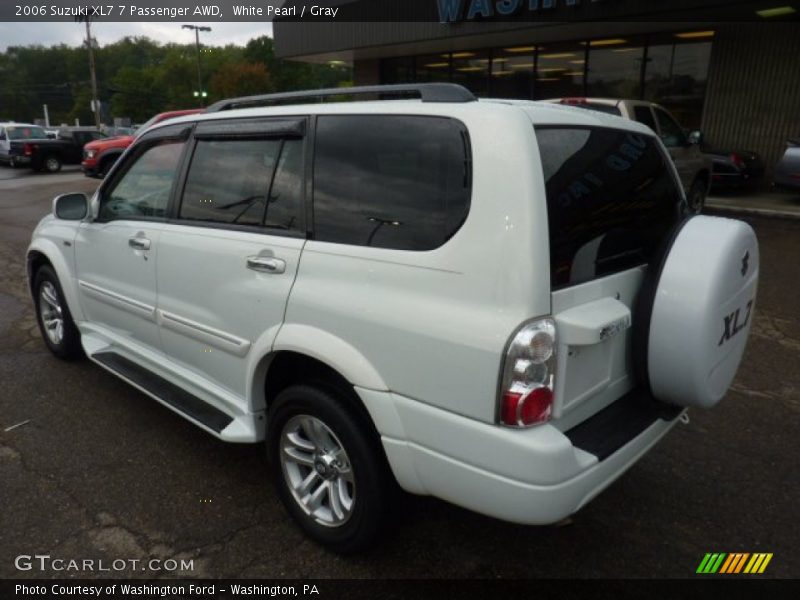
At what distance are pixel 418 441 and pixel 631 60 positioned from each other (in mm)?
15577

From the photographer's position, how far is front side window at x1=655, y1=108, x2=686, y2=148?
9609mm

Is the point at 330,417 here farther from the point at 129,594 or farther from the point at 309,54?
the point at 309,54

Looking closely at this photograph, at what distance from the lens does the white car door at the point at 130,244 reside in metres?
3.30

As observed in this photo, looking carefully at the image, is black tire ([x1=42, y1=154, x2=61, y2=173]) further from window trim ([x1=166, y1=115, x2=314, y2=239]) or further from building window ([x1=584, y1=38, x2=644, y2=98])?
window trim ([x1=166, y1=115, x2=314, y2=239])

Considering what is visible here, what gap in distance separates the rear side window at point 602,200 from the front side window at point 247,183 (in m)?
1.08

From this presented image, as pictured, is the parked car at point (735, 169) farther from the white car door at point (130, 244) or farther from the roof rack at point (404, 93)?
the white car door at point (130, 244)

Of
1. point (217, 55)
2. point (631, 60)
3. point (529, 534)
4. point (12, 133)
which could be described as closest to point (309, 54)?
point (631, 60)

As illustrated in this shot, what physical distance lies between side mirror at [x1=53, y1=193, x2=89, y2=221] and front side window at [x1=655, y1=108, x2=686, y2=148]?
28.2 ft

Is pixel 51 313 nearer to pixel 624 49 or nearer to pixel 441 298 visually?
pixel 441 298

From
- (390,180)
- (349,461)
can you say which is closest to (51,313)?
(349,461)

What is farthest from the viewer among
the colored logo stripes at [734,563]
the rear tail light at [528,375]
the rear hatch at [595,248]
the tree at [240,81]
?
the tree at [240,81]

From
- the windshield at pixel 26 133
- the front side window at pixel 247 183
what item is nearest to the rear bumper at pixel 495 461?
the front side window at pixel 247 183

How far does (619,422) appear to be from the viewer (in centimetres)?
236

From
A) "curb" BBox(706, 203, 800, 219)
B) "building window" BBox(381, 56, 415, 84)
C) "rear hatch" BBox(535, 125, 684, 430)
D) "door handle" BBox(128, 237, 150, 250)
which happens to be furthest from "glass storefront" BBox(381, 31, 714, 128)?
"door handle" BBox(128, 237, 150, 250)
